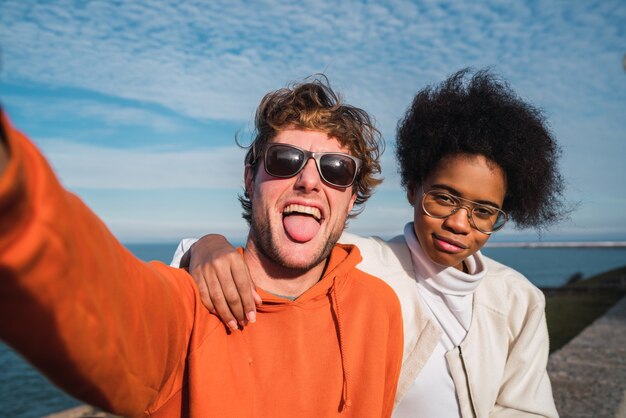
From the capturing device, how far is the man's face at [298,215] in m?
2.39

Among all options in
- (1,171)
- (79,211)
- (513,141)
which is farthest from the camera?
(513,141)

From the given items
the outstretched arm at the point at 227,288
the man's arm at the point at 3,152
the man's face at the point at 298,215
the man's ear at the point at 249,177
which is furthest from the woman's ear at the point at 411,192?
the man's arm at the point at 3,152

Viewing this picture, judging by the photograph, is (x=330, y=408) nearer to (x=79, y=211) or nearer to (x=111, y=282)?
(x=111, y=282)

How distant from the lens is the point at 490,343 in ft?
9.86

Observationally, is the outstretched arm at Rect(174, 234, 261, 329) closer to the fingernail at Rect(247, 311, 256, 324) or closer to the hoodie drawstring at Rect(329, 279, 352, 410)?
the fingernail at Rect(247, 311, 256, 324)

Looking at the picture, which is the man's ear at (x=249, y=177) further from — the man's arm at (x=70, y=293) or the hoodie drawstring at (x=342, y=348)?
the man's arm at (x=70, y=293)

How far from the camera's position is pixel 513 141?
3.12 m

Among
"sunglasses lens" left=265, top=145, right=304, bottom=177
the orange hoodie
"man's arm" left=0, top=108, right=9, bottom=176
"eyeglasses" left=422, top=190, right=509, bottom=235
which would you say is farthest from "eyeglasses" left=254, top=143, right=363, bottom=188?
"man's arm" left=0, top=108, right=9, bottom=176

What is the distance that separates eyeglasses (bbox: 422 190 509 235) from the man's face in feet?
2.20

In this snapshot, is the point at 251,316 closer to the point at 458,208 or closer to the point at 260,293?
the point at 260,293

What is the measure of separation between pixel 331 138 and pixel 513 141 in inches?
49.5

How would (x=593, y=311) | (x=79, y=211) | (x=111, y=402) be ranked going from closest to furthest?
1. (x=79, y=211)
2. (x=111, y=402)
3. (x=593, y=311)

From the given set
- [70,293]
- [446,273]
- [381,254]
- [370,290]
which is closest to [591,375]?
[446,273]

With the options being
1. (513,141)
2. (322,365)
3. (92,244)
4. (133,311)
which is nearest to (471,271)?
(513,141)
